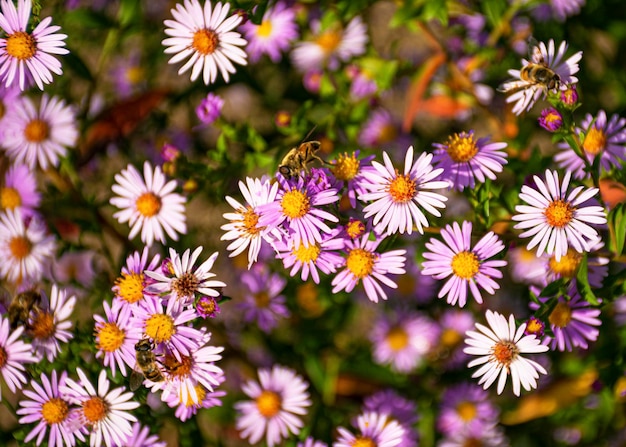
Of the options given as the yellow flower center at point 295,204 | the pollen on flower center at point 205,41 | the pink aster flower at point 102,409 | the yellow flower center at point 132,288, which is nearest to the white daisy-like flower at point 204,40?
the pollen on flower center at point 205,41

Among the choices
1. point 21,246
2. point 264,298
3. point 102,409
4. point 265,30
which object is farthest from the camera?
point 265,30

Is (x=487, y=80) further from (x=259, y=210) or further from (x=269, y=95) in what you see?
(x=259, y=210)

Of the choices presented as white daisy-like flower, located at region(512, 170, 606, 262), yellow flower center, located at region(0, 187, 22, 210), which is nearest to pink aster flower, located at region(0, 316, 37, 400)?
yellow flower center, located at region(0, 187, 22, 210)

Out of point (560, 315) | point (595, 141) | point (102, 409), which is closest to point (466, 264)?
point (560, 315)

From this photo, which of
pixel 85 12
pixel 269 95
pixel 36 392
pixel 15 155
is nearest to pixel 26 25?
pixel 85 12

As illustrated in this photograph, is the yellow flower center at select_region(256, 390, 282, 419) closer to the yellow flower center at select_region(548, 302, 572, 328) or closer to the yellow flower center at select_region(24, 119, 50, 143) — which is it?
the yellow flower center at select_region(548, 302, 572, 328)

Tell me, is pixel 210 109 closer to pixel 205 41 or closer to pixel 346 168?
pixel 205 41
